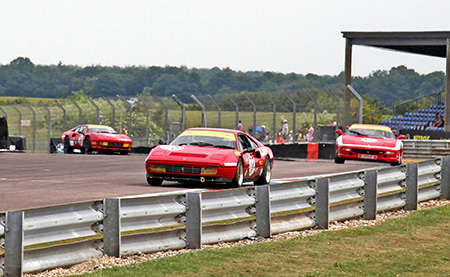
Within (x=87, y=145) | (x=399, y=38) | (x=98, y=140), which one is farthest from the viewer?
(x=399, y=38)

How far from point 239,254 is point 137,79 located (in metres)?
159

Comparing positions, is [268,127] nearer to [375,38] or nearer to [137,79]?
[375,38]

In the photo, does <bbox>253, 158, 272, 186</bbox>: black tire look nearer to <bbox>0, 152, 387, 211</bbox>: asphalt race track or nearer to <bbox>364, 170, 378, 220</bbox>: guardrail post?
<bbox>0, 152, 387, 211</bbox>: asphalt race track

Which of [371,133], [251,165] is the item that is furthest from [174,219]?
[371,133]

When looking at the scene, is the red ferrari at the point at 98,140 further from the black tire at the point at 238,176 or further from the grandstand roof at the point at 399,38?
the black tire at the point at 238,176

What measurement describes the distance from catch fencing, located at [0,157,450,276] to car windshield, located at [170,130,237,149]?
12.2 ft

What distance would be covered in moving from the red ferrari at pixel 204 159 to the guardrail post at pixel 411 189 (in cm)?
314

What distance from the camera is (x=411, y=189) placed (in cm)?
1434

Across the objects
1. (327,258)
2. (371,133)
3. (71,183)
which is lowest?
(327,258)

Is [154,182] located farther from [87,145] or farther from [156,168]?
[87,145]

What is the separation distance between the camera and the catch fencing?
292 inches

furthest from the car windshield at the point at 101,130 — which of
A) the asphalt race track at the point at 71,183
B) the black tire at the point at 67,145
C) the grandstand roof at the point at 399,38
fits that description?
the grandstand roof at the point at 399,38

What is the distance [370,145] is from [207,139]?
11.8 m

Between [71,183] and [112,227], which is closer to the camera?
[112,227]
